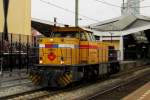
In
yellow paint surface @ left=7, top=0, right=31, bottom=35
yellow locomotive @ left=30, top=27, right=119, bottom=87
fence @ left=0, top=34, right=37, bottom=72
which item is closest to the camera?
yellow locomotive @ left=30, top=27, right=119, bottom=87

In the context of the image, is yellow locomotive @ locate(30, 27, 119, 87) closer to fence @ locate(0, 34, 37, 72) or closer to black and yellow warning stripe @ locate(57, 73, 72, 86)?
black and yellow warning stripe @ locate(57, 73, 72, 86)

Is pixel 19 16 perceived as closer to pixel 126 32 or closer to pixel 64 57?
pixel 64 57

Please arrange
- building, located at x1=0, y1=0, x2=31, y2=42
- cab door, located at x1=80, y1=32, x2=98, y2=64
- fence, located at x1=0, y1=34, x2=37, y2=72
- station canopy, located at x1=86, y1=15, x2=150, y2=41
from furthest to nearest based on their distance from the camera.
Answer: station canopy, located at x1=86, y1=15, x2=150, y2=41 → building, located at x1=0, y1=0, x2=31, y2=42 → fence, located at x1=0, y1=34, x2=37, y2=72 → cab door, located at x1=80, y1=32, x2=98, y2=64

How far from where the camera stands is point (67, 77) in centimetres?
2081

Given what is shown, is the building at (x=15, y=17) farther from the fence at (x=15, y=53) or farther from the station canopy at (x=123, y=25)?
the station canopy at (x=123, y=25)

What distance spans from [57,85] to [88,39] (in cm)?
325

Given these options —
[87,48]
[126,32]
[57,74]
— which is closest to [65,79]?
[57,74]

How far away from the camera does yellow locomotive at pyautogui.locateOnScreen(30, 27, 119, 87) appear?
21.0 meters

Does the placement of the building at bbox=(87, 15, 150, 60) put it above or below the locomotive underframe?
above

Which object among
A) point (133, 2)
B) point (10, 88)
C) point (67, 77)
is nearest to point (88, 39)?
point (67, 77)

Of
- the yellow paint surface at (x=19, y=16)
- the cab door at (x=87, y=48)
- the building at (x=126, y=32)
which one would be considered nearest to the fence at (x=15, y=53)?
the cab door at (x=87, y=48)

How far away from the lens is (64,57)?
21781 mm

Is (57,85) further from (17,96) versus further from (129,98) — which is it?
(129,98)

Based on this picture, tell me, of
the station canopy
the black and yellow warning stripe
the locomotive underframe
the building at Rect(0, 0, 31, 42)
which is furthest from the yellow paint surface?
the station canopy
